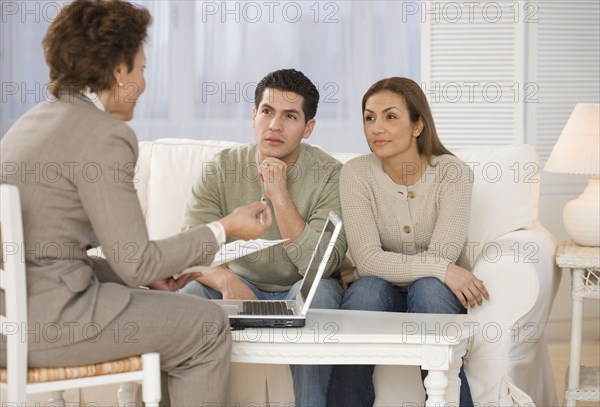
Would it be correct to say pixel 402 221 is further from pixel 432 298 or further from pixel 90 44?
pixel 90 44

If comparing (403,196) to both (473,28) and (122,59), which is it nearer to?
(122,59)

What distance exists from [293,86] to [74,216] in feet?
3.49

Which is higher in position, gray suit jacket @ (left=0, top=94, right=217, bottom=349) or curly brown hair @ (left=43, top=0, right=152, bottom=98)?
curly brown hair @ (left=43, top=0, right=152, bottom=98)

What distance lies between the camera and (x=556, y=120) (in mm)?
4199

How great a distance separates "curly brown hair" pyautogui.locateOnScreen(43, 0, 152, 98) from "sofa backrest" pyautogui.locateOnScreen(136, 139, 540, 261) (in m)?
1.11

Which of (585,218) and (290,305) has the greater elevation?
(585,218)

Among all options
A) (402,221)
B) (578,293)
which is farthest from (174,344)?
(578,293)

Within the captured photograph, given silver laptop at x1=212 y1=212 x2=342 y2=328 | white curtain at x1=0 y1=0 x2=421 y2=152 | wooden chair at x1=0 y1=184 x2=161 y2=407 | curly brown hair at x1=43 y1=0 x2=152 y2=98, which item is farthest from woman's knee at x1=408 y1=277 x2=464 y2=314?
white curtain at x1=0 y1=0 x2=421 y2=152

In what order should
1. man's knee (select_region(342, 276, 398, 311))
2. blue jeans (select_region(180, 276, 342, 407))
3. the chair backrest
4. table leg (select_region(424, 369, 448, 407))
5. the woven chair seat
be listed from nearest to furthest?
the chair backrest
the woven chair seat
table leg (select_region(424, 369, 448, 407))
blue jeans (select_region(180, 276, 342, 407))
man's knee (select_region(342, 276, 398, 311))

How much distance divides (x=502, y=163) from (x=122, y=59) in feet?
4.77

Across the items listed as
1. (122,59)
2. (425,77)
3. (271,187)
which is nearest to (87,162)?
(122,59)

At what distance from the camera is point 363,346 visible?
2.10 m

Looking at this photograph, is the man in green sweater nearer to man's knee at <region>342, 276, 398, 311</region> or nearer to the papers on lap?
man's knee at <region>342, 276, 398, 311</region>

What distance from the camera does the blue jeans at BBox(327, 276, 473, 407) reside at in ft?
8.18
